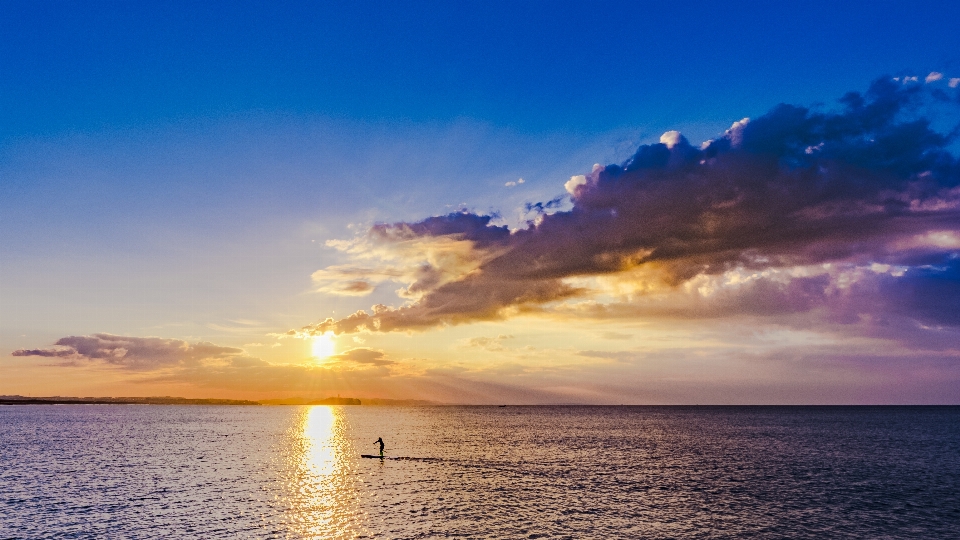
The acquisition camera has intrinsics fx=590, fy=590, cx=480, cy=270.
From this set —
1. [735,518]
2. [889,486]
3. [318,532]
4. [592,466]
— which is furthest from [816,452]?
[318,532]

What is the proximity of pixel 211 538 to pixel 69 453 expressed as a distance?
273 feet

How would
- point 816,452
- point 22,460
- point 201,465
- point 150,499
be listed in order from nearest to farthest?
point 150,499 → point 201,465 → point 22,460 → point 816,452

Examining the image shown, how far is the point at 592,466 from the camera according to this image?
9225 centimetres

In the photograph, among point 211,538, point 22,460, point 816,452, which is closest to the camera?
point 211,538

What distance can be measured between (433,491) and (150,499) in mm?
29689

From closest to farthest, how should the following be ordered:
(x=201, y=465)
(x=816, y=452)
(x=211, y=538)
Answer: (x=211, y=538) < (x=201, y=465) < (x=816, y=452)

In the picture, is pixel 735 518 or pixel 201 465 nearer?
pixel 735 518

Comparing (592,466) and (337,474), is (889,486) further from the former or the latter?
(337,474)

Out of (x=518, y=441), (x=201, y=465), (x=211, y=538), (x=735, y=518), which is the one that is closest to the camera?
(x=211, y=538)

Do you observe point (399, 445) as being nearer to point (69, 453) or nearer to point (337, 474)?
point (337, 474)

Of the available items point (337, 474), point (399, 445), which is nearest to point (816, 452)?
point (399, 445)

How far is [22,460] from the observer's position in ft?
314

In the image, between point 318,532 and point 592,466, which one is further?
point 592,466

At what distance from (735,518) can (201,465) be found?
7452 cm
